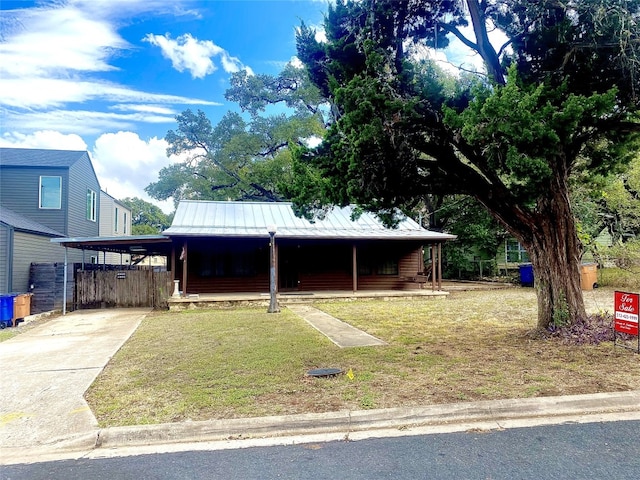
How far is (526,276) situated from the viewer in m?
19.0

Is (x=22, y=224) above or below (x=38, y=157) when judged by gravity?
below

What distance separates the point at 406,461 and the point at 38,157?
20.1 metres

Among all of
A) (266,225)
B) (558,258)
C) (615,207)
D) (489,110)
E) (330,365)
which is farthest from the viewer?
(266,225)

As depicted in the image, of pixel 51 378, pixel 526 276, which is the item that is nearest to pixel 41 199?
pixel 51 378

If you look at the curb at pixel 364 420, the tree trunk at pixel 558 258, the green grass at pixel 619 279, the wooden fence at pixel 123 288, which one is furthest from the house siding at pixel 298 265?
the curb at pixel 364 420

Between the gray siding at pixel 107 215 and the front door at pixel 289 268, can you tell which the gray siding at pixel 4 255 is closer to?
the front door at pixel 289 268

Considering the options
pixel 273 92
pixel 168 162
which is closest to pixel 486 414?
pixel 273 92

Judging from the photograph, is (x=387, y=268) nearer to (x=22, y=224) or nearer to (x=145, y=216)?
(x=22, y=224)

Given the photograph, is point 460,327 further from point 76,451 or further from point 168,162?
point 168,162

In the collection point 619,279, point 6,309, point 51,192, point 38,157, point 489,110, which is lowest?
point 6,309

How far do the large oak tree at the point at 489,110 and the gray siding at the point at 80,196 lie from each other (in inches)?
561

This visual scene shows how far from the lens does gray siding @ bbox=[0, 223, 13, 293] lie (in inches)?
535

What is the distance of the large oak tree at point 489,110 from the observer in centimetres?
522

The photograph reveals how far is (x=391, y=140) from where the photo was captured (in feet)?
19.7
